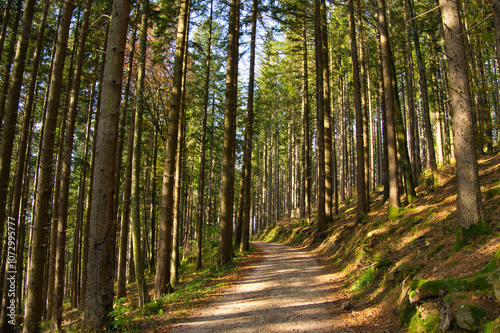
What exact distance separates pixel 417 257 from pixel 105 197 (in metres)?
6.98

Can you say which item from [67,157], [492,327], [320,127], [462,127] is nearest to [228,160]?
[67,157]

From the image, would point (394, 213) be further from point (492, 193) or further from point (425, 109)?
point (425, 109)

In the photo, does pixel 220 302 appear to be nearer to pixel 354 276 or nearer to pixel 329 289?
pixel 329 289

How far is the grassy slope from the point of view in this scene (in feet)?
14.3

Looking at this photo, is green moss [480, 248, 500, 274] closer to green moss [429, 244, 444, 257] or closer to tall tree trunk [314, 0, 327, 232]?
green moss [429, 244, 444, 257]

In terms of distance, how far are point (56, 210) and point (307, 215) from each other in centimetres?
1683

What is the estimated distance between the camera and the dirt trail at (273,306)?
558cm

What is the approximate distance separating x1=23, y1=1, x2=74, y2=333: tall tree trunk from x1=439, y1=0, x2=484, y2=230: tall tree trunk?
9.11 metres

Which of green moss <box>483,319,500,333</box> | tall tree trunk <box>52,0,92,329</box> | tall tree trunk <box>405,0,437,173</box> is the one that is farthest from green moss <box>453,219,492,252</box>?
tall tree trunk <box>52,0,92,329</box>

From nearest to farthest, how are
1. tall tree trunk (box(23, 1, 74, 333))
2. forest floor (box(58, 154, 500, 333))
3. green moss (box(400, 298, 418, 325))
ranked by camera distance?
green moss (box(400, 298, 418, 325)) < forest floor (box(58, 154, 500, 333)) < tall tree trunk (box(23, 1, 74, 333))

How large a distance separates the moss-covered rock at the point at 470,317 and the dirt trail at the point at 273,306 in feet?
7.41

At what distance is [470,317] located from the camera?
11.7ft

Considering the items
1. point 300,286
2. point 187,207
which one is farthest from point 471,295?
point 187,207

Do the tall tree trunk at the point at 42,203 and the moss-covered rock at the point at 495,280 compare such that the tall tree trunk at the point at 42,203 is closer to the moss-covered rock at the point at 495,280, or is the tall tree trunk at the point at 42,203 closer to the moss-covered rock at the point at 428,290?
the moss-covered rock at the point at 428,290
